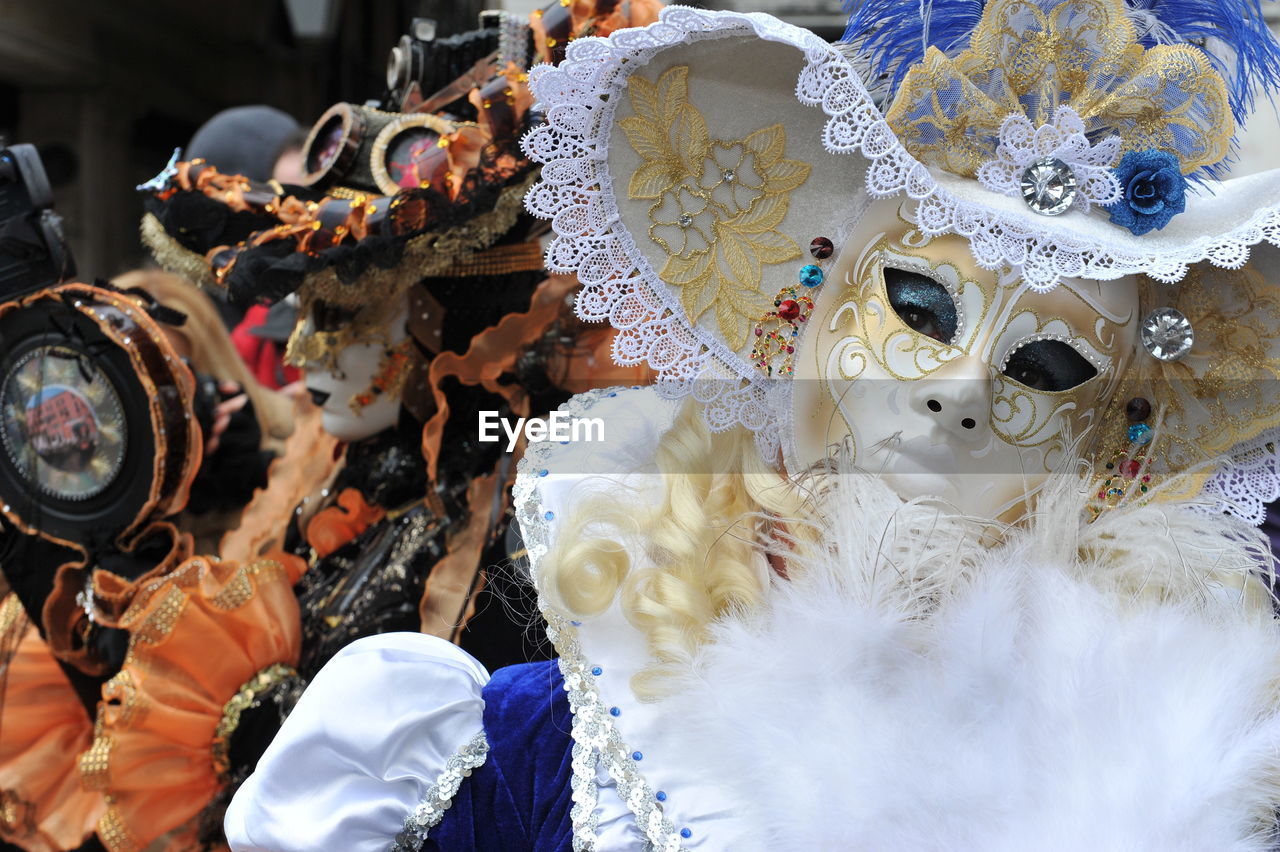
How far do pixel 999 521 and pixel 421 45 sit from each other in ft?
5.34

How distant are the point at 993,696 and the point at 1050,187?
1.66 ft

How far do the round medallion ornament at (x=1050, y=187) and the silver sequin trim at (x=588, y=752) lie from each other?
0.59 m

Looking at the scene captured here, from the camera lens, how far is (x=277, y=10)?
16.4 feet

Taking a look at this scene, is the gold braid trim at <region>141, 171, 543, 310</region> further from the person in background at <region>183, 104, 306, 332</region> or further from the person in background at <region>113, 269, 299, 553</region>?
the person in background at <region>183, 104, 306, 332</region>

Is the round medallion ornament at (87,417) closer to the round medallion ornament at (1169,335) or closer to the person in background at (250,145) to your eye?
the person in background at (250,145)

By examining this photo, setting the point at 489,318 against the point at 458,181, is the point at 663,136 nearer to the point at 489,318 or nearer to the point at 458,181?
the point at 458,181

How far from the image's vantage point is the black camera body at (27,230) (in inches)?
68.1

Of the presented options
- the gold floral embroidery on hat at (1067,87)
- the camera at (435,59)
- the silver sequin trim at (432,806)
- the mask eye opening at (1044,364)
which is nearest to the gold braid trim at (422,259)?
the camera at (435,59)

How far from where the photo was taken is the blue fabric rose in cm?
102

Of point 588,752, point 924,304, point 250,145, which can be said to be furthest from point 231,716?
point 250,145

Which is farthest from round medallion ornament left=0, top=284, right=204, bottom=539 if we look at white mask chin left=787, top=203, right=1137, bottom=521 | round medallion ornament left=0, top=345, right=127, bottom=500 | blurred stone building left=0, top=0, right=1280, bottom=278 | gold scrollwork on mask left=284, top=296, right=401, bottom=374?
blurred stone building left=0, top=0, right=1280, bottom=278

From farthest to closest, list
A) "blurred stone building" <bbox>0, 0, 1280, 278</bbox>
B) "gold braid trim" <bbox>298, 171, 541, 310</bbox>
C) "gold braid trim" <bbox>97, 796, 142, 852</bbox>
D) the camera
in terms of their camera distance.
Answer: "blurred stone building" <bbox>0, 0, 1280, 278</bbox> → the camera → "gold braid trim" <bbox>298, 171, 541, 310</bbox> → "gold braid trim" <bbox>97, 796, 142, 852</bbox>

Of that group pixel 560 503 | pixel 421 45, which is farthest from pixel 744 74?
pixel 421 45

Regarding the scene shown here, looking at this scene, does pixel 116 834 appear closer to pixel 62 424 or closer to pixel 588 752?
pixel 62 424
